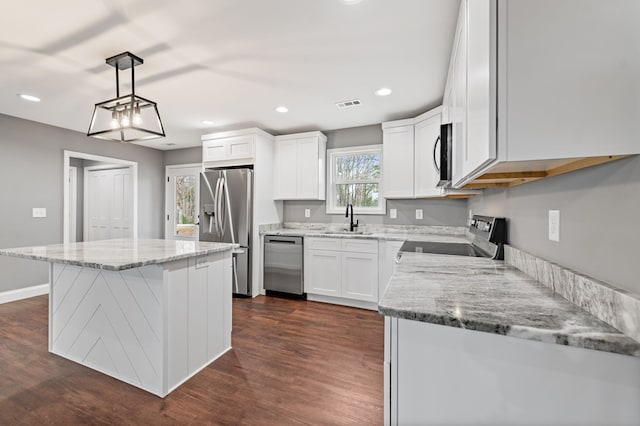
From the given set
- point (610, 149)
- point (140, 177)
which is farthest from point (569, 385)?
point (140, 177)

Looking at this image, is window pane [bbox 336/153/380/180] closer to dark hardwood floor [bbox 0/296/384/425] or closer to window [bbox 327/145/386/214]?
window [bbox 327/145/386/214]

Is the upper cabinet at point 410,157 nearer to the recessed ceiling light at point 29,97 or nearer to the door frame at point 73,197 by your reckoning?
Answer: the recessed ceiling light at point 29,97

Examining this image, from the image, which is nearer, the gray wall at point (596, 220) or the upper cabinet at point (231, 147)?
the gray wall at point (596, 220)

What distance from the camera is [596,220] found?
84 centimetres

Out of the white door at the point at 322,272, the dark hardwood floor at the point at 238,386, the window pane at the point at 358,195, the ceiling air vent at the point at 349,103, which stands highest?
the ceiling air vent at the point at 349,103

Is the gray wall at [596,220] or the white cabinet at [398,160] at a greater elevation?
the white cabinet at [398,160]

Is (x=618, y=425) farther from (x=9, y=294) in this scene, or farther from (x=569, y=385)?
(x=9, y=294)

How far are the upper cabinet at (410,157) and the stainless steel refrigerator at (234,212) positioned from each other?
1856 millimetres

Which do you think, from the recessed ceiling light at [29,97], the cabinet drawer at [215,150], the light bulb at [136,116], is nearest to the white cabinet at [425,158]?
the cabinet drawer at [215,150]

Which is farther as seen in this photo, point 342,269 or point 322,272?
point 322,272

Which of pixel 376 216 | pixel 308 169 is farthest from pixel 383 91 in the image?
pixel 376 216

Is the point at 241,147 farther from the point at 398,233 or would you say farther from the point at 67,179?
the point at 67,179

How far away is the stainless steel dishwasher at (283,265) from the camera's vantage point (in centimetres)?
372

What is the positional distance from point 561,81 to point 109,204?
6633 millimetres
